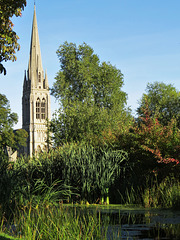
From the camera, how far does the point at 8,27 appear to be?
1071 cm

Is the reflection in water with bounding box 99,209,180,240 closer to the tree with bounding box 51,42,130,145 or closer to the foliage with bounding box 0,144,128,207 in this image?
the foliage with bounding box 0,144,128,207

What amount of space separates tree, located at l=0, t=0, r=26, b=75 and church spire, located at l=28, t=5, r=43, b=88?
99.5 m

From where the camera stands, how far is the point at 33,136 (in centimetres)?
11375

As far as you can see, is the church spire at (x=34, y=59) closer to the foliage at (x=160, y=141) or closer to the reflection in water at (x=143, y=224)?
the foliage at (x=160, y=141)

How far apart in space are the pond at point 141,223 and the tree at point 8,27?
15.6ft

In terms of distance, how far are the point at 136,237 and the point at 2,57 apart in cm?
605

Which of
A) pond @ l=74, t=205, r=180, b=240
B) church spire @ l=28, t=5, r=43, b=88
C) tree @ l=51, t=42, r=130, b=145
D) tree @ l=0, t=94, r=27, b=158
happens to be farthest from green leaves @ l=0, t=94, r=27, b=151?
church spire @ l=28, t=5, r=43, b=88

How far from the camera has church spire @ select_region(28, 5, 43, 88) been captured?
109 meters

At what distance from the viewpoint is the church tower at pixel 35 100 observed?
112938 mm

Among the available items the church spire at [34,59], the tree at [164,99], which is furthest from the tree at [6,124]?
the church spire at [34,59]

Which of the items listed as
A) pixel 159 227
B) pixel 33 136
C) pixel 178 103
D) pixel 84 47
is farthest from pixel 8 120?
pixel 33 136

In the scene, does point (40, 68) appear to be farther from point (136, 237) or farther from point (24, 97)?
point (136, 237)

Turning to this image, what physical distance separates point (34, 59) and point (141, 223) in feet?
349

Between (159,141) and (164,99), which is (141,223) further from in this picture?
(164,99)
